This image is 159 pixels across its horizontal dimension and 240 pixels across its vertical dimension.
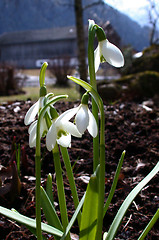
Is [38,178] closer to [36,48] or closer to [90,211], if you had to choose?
[90,211]

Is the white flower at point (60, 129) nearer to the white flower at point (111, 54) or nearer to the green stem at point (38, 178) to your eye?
the green stem at point (38, 178)

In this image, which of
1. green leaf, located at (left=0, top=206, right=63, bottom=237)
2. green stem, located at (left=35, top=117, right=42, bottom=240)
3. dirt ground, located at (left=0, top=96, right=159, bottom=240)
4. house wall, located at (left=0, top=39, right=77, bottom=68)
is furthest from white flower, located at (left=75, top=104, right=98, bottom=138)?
house wall, located at (left=0, top=39, right=77, bottom=68)

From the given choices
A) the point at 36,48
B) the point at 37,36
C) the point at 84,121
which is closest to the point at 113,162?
the point at 84,121

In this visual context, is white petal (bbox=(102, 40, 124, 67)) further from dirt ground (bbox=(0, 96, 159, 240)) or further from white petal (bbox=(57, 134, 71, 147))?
dirt ground (bbox=(0, 96, 159, 240))

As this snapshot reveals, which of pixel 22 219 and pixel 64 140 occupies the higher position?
pixel 64 140

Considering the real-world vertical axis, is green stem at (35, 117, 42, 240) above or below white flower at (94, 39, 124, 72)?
below

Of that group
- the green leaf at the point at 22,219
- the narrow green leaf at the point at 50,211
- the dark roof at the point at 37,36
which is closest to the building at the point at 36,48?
the dark roof at the point at 37,36
